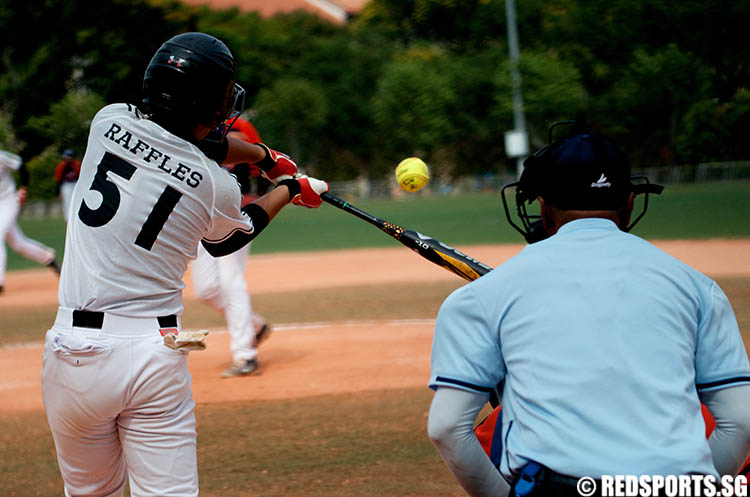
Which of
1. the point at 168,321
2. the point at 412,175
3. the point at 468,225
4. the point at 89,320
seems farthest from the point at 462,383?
the point at 468,225

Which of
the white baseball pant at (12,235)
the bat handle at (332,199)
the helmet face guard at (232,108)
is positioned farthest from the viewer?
the white baseball pant at (12,235)

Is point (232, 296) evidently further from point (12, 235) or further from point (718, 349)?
point (12, 235)

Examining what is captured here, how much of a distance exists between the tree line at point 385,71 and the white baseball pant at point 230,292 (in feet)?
47.0

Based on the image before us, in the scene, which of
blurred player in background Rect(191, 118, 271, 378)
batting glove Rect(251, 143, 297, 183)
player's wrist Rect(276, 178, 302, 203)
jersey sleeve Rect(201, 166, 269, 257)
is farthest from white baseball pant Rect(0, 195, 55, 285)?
jersey sleeve Rect(201, 166, 269, 257)

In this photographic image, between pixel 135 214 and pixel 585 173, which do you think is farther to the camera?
pixel 135 214

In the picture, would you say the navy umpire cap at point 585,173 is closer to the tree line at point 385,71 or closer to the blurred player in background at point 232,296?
the blurred player in background at point 232,296

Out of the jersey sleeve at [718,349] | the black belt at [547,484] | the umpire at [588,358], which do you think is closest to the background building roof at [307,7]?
the umpire at [588,358]

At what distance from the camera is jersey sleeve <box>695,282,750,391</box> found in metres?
2.00

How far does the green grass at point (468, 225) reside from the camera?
17516 mm

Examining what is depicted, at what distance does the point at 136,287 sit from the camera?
2.87 meters

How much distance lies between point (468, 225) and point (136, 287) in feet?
60.6

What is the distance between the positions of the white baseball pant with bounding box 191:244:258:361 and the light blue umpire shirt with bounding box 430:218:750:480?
5067 millimetres

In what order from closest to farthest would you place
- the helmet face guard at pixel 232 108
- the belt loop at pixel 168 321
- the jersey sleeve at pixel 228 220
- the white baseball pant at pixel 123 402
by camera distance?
the white baseball pant at pixel 123 402 < the belt loop at pixel 168 321 < the jersey sleeve at pixel 228 220 < the helmet face guard at pixel 232 108

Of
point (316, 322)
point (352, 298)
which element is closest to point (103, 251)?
point (316, 322)
